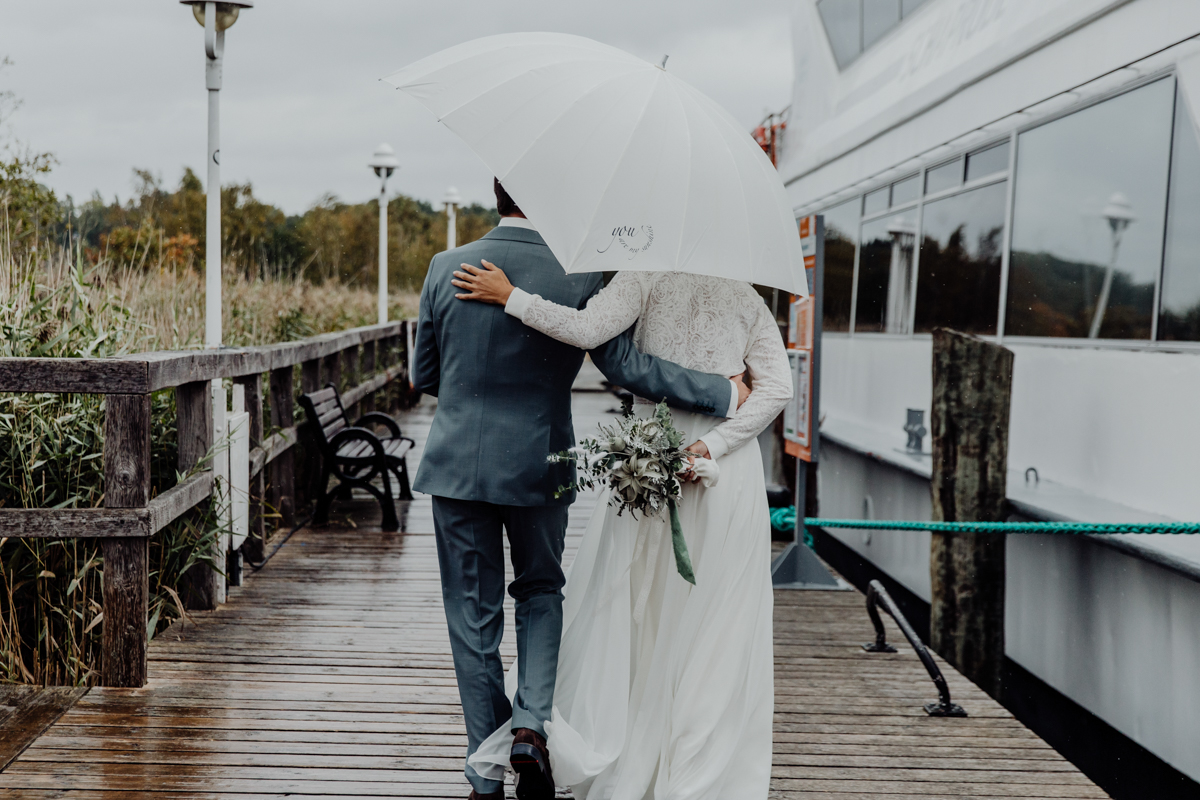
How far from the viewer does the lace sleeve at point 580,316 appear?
274 cm

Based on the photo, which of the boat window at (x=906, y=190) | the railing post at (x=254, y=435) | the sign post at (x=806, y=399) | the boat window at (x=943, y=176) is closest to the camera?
the railing post at (x=254, y=435)

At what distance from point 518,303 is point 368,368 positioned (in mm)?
8587

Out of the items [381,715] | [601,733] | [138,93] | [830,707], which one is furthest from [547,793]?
[138,93]

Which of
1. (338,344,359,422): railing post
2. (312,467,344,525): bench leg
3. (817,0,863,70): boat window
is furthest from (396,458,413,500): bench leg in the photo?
(817,0,863,70): boat window

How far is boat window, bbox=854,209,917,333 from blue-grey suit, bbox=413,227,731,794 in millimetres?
5943

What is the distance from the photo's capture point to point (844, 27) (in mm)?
10102

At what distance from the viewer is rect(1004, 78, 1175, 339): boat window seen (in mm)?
4906

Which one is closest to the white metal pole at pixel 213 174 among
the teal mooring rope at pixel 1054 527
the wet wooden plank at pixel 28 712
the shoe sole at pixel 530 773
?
the wet wooden plank at pixel 28 712

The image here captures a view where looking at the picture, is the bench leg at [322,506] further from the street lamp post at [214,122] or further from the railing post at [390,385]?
the railing post at [390,385]

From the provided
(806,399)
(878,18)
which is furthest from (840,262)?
(806,399)

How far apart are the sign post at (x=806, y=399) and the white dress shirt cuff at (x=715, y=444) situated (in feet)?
8.80

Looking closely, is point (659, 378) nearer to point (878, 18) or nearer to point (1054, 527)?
point (1054, 527)

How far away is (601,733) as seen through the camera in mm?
2914

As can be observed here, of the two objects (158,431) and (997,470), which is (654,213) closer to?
(158,431)
